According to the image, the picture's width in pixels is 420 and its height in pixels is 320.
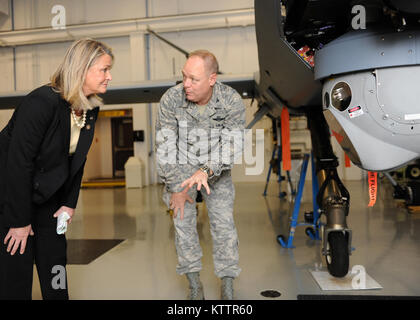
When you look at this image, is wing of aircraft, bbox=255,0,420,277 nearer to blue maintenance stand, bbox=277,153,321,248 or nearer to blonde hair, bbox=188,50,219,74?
blonde hair, bbox=188,50,219,74

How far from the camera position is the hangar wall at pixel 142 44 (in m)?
9.44

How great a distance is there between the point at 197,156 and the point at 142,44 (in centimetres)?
889

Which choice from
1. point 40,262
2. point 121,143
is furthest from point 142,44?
point 40,262

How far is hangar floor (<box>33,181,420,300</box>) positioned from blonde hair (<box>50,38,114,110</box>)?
148 centimetres

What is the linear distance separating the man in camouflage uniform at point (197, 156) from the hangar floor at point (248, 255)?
38 cm

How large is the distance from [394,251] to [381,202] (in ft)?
10.1

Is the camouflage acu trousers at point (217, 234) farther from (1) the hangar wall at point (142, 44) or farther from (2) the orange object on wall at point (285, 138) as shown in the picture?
(1) the hangar wall at point (142, 44)

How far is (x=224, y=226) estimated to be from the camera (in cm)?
204

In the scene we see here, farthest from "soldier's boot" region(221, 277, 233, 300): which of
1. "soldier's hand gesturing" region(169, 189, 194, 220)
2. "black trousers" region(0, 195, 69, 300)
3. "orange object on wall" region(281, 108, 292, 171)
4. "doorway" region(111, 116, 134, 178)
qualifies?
"doorway" region(111, 116, 134, 178)

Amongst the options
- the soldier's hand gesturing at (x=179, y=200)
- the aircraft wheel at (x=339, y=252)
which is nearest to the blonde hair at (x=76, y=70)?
the soldier's hand gesturing at (x=179, y=200)

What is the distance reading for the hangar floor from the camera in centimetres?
236

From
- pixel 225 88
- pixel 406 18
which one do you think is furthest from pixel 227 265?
pixel 406 18

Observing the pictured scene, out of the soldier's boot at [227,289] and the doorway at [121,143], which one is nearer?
the soldier's boot at [227,289]
